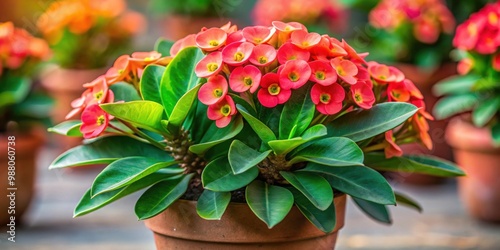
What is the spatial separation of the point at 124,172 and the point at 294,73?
1.22 ft

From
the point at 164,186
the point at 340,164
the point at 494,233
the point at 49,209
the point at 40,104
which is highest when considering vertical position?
the point at 340,164

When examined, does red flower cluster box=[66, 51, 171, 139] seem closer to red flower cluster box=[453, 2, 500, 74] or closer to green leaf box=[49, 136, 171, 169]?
green leaf box=[49, 136, 171, 169]

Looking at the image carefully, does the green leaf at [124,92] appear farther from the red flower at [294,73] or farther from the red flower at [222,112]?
the red flower at [294,73]

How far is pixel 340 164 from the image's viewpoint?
1363 millimetres

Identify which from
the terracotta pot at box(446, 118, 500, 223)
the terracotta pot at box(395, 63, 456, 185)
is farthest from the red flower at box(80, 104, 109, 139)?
the terracotta pot at box(395, 63, 456, 185)

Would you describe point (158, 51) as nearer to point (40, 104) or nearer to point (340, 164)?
point (340, 164)

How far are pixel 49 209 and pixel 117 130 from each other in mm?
1652

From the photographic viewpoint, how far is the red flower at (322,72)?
1428mm

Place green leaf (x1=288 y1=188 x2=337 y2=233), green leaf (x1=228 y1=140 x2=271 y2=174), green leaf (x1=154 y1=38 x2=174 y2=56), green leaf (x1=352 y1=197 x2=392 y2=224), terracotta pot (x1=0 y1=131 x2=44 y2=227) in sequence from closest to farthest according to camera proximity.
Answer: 1. green leaf (x1=228 y1=140 x2=271 y2=174)
2. green leaf (x1=288 y1=188 x2=337 y2=233)
3. green leaf (x1=352 y1=197 x2=392 y2=224)
4. green leaf (x1=154 y1=38 x2=174 y2=56)
5. terracotta pot (x1=0 y1=131 x2=44 y2=227)

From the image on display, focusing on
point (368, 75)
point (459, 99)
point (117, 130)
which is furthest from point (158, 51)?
point (459, 99)

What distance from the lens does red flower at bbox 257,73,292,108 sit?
142cm

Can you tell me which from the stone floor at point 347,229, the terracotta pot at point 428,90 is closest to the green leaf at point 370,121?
the stone floor at point 347,229

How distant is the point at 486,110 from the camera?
2.60m

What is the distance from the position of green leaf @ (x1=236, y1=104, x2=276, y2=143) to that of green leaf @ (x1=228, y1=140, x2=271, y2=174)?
3 cm
